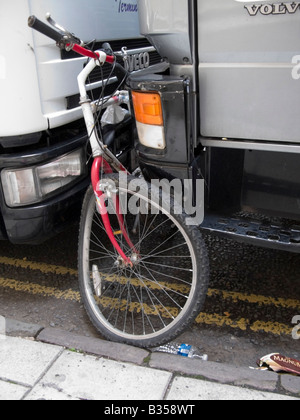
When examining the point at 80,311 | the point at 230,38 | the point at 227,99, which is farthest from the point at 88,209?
the point at 230,38

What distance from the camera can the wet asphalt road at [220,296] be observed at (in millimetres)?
2799

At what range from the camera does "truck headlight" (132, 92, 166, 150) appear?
2469mm

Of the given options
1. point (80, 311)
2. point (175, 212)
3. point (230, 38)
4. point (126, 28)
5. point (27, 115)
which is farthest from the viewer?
point (126, 28)

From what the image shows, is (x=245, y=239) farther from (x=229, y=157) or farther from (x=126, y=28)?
(x=126, y=28)

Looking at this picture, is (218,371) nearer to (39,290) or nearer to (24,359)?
(24,359)

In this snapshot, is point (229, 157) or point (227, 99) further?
point (229, 157)

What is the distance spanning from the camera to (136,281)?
10.7 ft

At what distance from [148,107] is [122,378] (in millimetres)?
1478

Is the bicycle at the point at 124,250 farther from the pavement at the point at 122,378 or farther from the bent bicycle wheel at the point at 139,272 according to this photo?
the pavement at the point at 122,378

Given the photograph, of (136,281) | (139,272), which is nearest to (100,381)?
(139,272)

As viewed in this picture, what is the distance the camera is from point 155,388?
2295 millimetres

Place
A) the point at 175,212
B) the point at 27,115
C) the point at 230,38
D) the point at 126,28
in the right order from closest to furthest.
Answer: the point at 230,38
the point at 175,212
the point at 27,115
the point at 126,28

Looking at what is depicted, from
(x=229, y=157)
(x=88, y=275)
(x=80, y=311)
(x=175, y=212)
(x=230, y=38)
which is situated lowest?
(x=80, y=311)

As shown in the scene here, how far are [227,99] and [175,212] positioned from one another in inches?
26.4
